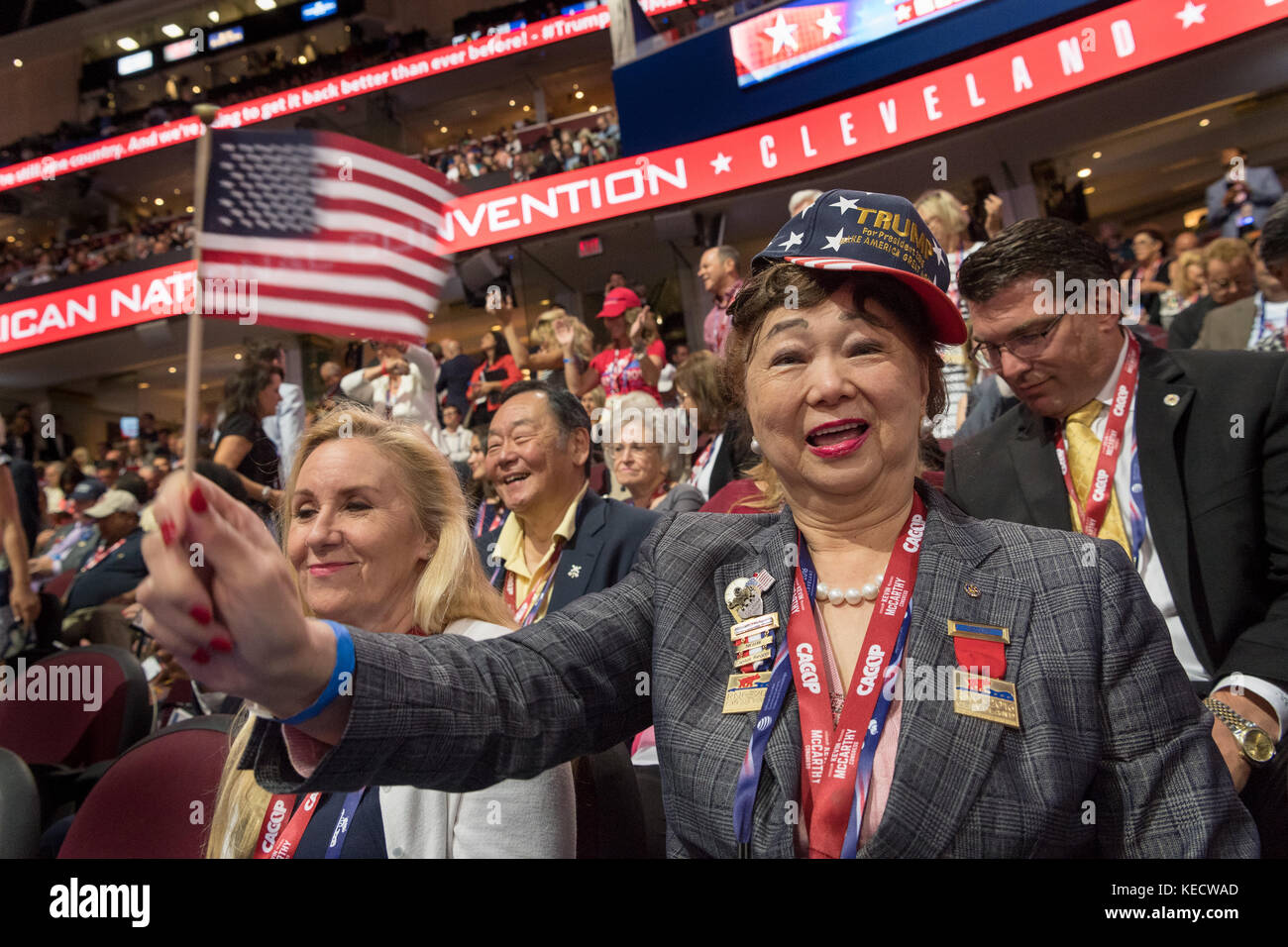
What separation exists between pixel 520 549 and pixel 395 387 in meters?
1.23

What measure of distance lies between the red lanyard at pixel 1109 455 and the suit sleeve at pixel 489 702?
→ 1.19 metres

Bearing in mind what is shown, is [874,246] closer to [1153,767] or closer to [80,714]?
[1153,767]

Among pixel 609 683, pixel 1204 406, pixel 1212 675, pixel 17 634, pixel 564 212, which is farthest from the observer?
pixel 564 212

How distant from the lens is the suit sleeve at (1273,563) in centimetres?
169

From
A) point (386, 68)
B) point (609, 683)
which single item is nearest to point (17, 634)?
point (609, 683)

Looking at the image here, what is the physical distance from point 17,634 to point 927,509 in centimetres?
413

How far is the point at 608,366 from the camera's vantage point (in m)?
6.40

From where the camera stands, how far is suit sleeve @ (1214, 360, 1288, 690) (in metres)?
1.69

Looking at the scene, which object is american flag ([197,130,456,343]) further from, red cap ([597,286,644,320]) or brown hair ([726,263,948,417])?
red cap ([597,286,644,320])

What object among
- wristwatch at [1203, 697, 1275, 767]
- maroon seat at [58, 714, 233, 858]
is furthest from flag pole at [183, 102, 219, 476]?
wristwatch at [1203, 697, 1275, 767]

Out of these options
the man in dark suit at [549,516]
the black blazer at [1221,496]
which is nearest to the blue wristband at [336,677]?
the black blazer at [1221,496]

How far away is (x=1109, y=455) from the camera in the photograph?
1.99 meters

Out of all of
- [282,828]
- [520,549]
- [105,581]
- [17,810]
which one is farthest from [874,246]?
[105,581]
